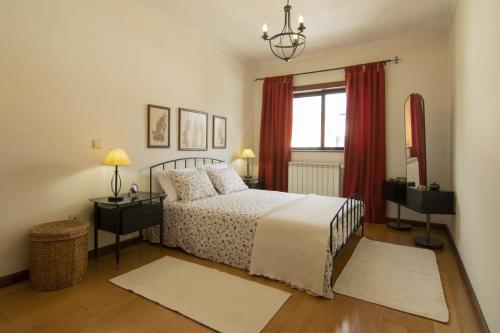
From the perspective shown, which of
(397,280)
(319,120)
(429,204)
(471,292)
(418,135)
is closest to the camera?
(471,292)

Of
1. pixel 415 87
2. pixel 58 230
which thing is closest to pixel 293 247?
A: pixel 58 230

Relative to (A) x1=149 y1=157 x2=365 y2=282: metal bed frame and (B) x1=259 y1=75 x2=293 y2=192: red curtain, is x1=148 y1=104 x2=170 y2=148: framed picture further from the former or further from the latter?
(B) x1=259 y1=75 x2=293 y2=192: red curtain

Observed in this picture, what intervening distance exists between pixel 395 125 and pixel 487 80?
254 centimetres

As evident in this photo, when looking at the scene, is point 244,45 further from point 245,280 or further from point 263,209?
point 245,280

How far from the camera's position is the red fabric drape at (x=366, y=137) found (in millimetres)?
4363

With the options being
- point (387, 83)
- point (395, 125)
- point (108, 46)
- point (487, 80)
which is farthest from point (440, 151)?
point (108, 46)

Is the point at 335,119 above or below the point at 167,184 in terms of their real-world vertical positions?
above

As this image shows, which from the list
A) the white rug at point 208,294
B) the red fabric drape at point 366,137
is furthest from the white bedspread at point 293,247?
the red fabric drape at point 366,137

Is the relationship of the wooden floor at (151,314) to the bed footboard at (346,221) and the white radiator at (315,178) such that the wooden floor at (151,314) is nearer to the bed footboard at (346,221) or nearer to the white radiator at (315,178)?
the bed footboard at (346,221)

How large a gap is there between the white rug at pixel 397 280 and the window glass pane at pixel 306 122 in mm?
2358

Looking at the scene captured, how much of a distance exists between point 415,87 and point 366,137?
3.31 feet

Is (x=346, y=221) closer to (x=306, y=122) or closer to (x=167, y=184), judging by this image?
(x=167, y=184)

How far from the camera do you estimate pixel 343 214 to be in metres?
2.75

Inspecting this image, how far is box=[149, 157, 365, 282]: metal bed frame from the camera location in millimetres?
2504
